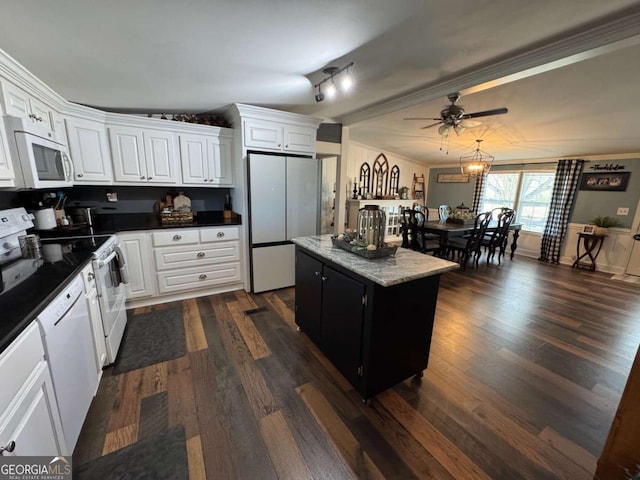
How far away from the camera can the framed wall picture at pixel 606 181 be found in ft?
14.7

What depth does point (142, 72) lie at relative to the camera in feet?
6.88

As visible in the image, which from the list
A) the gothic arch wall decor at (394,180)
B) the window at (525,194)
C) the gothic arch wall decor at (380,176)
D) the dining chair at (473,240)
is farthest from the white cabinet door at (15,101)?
the window at (525,194)

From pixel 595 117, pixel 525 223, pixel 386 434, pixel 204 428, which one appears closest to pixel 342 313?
pixel 386 434

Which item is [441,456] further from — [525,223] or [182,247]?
[525,223]

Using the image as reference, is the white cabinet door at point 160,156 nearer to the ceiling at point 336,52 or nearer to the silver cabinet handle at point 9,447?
the ceiling at point 336,52

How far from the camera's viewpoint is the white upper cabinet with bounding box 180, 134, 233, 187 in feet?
10.3

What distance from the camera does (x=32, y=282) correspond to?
1338 mm

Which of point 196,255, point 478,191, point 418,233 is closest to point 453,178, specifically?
point 478,191

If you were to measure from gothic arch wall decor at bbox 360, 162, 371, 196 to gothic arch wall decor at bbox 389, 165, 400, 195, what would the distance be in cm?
76

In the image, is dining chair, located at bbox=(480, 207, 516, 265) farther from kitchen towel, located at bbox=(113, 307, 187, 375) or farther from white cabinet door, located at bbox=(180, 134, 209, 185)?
kitchen towel, located at bbox=(113, 307, 187, 375)

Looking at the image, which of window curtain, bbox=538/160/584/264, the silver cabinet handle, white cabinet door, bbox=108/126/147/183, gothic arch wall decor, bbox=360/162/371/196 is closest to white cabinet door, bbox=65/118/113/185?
white cabinet door, bbox=108/126/147/183

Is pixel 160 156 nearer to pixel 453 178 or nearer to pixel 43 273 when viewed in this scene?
pixel 43 273

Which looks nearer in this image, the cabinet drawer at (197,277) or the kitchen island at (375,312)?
the kitchen island at (375,312)

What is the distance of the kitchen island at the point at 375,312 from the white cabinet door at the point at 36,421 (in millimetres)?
1499
